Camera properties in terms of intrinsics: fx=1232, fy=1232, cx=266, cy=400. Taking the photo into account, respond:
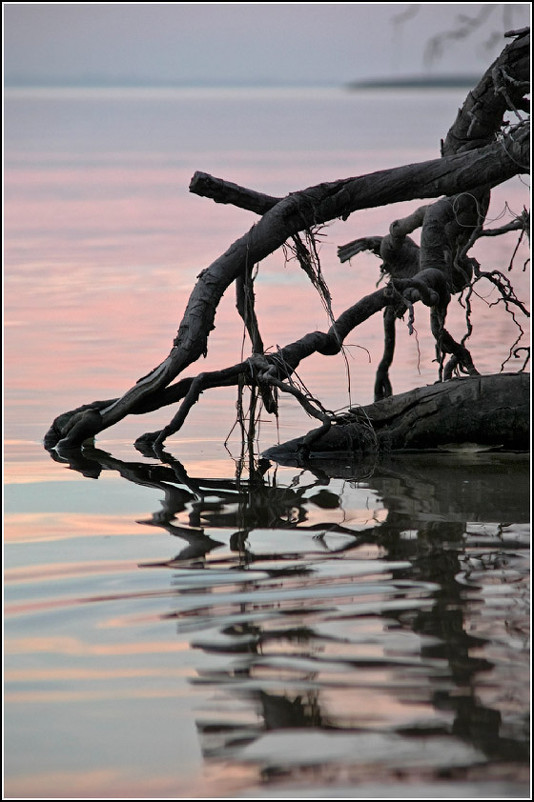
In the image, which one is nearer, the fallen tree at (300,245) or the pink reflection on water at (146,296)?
the fallen tree at (300,245)

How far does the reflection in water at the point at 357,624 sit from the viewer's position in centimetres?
347

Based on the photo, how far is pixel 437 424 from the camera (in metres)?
7.31

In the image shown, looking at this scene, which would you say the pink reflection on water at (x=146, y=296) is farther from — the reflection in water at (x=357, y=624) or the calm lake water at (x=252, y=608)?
the reflection in water at (x=357, y=624)

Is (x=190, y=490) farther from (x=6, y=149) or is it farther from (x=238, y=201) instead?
(x=6, y=149)

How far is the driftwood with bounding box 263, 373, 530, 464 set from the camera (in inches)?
285

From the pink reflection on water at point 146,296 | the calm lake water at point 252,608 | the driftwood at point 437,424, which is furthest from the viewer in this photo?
the pink reflection on water at point 146,296

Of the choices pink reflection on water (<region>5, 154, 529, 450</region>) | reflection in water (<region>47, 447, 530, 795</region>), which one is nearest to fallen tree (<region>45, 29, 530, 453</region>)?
pink reflection on water (<region>5, 154, 529, 450</region>)

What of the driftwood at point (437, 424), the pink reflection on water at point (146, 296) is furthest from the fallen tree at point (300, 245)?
the pink reflection on water at point (146, 296)

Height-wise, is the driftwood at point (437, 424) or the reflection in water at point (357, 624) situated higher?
the driftwood at point (437, 424)

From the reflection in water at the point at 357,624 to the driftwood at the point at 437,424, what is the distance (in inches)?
21.5

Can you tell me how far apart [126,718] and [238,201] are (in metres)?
4.31

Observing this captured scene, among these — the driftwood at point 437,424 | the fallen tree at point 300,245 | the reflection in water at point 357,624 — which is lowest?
the reflection in water at point 357,624

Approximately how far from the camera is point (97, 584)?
4.84 metres

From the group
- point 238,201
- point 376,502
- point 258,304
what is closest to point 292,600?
point 376,502
